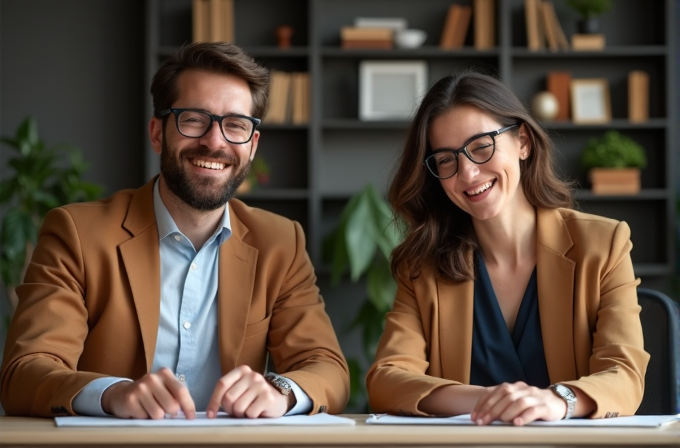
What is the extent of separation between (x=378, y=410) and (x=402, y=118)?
3233 millimetres

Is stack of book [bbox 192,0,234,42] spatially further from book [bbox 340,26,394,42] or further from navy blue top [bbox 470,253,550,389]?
navy blue top [bbox 470,253,550,389]

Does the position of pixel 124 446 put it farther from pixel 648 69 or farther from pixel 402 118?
pixel 648 69

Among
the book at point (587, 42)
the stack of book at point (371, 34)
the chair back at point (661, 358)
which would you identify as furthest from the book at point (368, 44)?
the chair back at point (661, 358)

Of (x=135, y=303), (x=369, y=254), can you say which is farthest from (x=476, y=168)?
(x=369, y=254)

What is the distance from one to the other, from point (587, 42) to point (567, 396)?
3639mm

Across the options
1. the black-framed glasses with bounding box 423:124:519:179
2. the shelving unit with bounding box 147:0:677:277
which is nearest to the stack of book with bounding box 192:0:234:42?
the shelving unit with bounding box 147:0:677:277

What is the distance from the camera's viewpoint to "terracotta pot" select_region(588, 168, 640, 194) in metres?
4.71

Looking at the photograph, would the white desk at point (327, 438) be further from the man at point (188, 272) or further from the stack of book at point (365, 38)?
the stack of book at point (365, 38)

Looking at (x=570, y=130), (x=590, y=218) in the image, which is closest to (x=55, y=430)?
(x=590, y=218)

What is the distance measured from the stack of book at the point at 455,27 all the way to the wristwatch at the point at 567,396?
3500 mm

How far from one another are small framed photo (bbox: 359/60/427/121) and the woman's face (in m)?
2.84

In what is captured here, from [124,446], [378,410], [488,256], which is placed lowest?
[378,410]

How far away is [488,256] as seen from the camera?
2162 millimetres

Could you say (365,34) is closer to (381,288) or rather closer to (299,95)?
(299,95)
